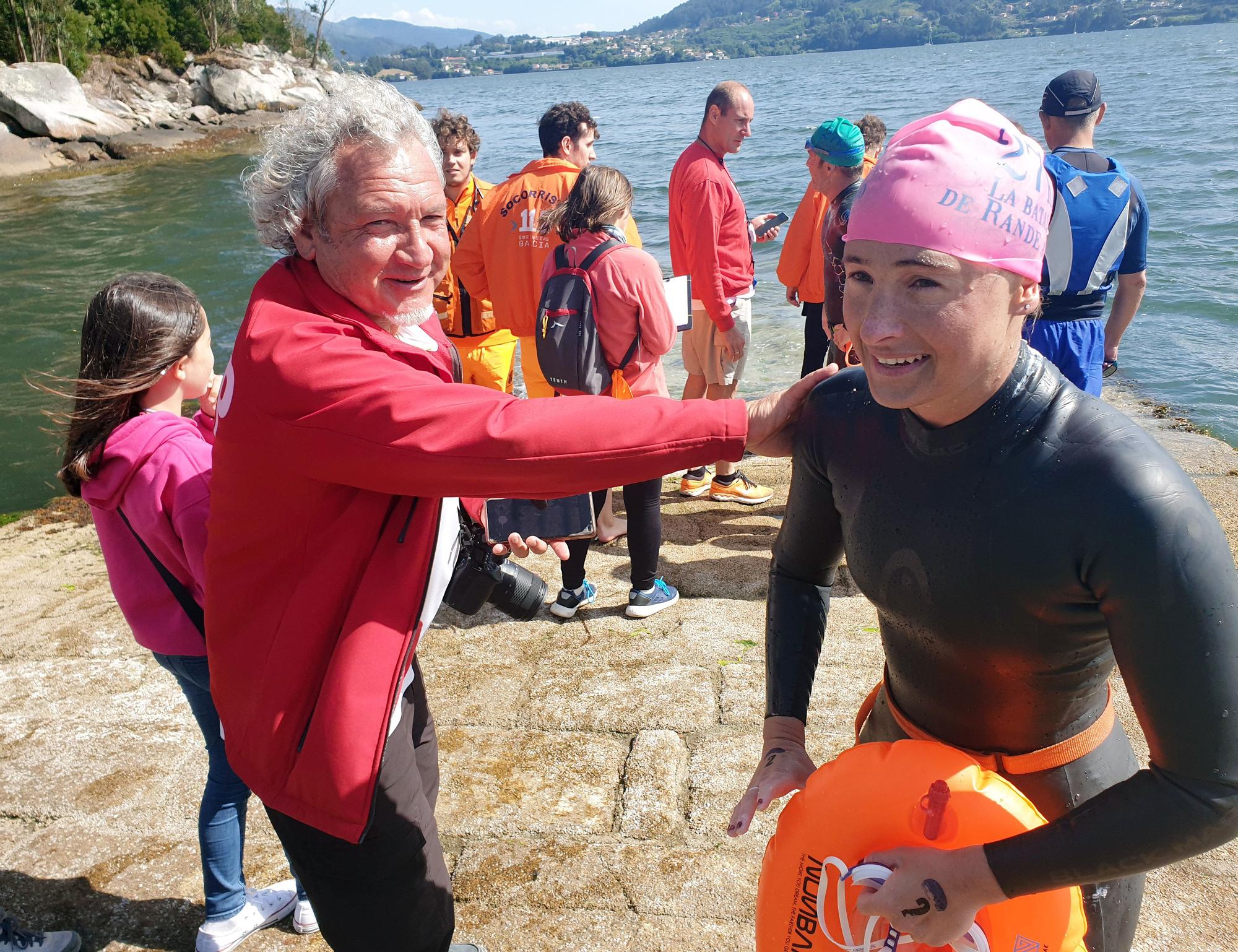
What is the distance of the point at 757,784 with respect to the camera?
5.56 ft

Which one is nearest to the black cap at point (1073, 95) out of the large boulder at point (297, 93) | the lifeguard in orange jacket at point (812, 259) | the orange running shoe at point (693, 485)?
the lifeguard in orange jacket at point (812, 259)

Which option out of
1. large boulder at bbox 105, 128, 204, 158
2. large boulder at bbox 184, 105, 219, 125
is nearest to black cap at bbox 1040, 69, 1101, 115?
large boulder at bbox 105, 128, 204, 158

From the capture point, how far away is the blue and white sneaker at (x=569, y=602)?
4.71 metres

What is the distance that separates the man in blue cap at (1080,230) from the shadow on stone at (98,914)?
12.7 feet

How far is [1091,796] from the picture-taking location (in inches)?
60.2

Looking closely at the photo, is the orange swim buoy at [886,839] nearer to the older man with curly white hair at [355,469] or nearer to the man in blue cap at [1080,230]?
the older man with curly white hair at [355,469]

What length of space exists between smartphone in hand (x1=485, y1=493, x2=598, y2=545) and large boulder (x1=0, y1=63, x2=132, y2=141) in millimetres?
31003

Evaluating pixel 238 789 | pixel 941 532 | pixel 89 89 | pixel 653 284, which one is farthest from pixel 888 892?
pixel 89 89

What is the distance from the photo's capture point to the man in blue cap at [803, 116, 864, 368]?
4.46m

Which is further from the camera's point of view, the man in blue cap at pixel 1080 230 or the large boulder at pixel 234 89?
the large boulder at pixel 234 89

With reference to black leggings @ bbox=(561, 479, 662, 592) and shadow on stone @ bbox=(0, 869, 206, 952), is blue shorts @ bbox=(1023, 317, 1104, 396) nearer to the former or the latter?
black leggings @ bbox=(561, 479, 662, 592)

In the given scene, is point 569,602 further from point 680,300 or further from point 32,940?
point 32,940

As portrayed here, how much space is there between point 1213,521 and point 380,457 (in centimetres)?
121

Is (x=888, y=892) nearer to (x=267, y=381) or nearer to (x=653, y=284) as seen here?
(x=267, y=381)
